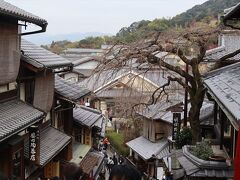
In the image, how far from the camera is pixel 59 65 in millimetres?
16594

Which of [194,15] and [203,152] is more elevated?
[194,15]

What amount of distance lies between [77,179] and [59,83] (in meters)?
15.9

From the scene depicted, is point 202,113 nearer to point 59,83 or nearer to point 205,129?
point 205,129

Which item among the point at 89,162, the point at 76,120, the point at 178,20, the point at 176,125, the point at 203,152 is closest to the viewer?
the point at 203,152

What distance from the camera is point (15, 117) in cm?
1135

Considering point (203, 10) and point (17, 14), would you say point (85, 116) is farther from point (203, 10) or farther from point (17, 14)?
point (203, 10)

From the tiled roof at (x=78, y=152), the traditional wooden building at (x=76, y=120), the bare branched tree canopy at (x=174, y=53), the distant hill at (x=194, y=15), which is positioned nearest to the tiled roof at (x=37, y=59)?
the traditional wooden building at (x=76, y=120)

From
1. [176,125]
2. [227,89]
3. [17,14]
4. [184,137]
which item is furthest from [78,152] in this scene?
[227,89]

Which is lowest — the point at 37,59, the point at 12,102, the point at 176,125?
the point at 176,125

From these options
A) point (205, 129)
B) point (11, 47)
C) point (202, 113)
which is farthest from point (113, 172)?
point (202, 113)

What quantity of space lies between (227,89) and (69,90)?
1270 cm

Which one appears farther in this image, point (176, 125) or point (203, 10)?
point (203, 10)

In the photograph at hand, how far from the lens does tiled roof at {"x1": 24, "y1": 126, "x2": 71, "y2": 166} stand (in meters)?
14.2

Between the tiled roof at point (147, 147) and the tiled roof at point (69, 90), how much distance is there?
7.66 m
